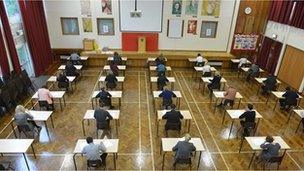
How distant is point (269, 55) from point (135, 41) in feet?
24.6

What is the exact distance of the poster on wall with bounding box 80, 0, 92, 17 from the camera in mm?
12922

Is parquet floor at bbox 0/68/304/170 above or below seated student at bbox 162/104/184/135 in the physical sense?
below

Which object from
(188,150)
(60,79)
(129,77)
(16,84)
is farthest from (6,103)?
(188,150)

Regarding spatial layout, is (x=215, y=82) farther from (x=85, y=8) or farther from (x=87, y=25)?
(x=85, y=8)

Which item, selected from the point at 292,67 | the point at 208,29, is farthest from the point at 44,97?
the point at 292,67

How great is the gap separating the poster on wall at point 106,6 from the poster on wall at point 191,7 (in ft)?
13.8

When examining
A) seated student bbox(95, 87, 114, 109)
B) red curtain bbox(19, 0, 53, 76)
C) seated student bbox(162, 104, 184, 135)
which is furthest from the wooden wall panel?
red curtain bbox(19, 0, 53, 76)

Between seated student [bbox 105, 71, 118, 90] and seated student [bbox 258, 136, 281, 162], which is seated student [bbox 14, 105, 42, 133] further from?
seated student [bbox 258, 136, 281, 162]

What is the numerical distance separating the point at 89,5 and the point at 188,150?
33.8 ft

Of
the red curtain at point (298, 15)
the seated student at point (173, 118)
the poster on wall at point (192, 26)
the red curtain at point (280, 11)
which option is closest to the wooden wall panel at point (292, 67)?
the red curtain at point (298, 15)

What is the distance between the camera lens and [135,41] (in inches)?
542

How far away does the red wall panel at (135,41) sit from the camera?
1366 cm

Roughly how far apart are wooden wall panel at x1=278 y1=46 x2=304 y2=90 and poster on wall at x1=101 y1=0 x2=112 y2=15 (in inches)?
371

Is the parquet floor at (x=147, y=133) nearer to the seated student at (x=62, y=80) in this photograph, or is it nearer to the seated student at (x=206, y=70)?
the seated student at (x=62, y=80)
